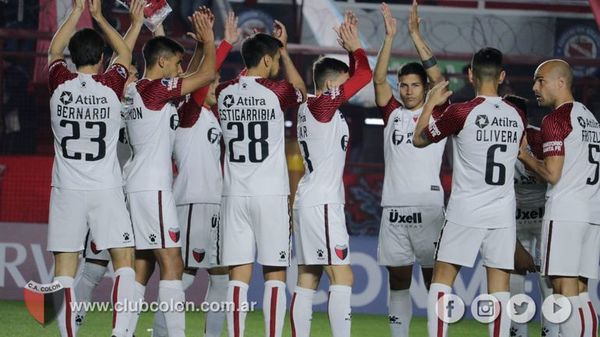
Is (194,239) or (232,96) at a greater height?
(232,96)

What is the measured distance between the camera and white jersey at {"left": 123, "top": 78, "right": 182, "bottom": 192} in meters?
7.64

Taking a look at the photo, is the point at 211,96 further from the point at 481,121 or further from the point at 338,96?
the point at 481,121

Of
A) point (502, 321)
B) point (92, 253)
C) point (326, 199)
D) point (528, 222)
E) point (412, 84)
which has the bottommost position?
point (502, 321)

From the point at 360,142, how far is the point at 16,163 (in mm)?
4401

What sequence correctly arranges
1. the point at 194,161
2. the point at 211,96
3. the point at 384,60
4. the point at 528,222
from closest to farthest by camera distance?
the point at 384,60, the point at 194,161, the point at 211,96, the point at 528,222

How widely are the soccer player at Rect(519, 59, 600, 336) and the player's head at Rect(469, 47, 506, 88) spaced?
1.91 ft

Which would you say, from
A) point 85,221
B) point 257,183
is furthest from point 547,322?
point 85,221

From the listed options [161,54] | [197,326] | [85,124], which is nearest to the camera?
[85,124]

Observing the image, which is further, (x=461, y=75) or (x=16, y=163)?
(x=461, y=75)

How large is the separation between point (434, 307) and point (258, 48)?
2196 millimetres

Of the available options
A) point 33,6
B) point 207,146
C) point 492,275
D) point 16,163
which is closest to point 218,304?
point 207,146

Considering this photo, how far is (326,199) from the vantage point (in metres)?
7.73

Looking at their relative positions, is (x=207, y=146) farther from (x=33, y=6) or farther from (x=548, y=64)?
(x=33, y=6)

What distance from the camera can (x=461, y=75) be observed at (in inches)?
528
